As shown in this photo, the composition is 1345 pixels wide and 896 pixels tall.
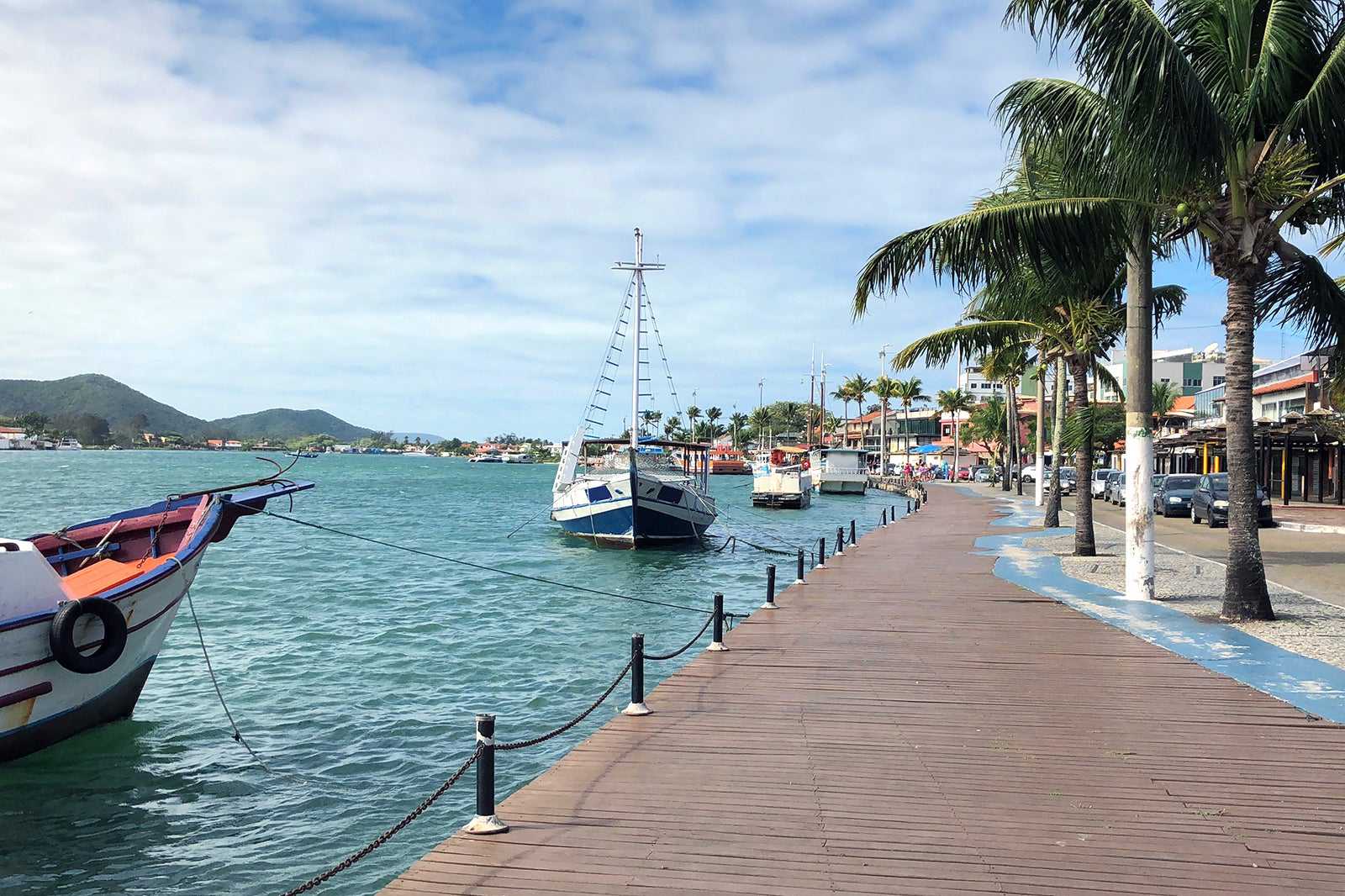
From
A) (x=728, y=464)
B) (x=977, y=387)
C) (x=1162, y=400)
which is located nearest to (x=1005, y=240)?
(x=1162, y=400)

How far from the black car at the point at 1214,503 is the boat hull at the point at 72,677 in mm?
31027

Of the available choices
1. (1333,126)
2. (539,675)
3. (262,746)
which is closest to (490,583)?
(539,675)

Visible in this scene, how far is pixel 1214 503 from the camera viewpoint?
107 feet

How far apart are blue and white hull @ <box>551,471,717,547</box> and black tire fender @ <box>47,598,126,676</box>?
75.3ft

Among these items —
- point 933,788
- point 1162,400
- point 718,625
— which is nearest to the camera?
point 933,788

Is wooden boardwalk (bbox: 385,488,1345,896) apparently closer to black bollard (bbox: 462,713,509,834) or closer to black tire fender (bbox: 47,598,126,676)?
black bollard (bbox: 462,713,509,834)

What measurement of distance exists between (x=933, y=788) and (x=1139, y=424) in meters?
9.94

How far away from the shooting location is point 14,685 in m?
10.1

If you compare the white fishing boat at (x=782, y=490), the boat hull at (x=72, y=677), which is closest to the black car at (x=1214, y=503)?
the white fishing boat at (x=782, y=490)

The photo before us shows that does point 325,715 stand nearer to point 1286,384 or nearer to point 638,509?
point 638,509

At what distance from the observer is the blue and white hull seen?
112ft

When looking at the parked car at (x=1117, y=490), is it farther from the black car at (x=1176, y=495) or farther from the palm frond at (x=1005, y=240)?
the palm frond at (x=1005, y=240)

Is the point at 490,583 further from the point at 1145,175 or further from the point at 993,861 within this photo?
the point at 993,861

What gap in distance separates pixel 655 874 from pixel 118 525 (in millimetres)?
11736
